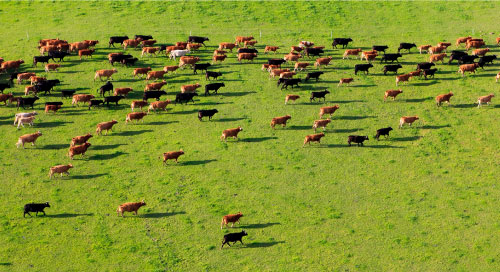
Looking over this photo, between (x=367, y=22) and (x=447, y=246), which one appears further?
(x=367, y=22)

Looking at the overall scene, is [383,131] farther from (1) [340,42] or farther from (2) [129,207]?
(1) [340,42]

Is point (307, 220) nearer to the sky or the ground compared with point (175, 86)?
nearer to the ground

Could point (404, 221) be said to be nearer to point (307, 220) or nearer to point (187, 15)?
point (307, 220)

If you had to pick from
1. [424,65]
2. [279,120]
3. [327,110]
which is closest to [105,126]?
[279,120]

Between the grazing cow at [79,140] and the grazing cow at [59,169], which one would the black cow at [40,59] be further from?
the grazing cow at [59,169]

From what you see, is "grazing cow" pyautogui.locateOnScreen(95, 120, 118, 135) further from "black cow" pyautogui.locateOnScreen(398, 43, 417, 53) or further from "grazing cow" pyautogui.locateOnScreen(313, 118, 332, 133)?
"black cow" pyautogui.locateOnScreen(398, 43, 417, 53)

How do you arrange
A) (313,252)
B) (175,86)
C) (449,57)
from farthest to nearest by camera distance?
(449,57) → (175,86) → (313,252)

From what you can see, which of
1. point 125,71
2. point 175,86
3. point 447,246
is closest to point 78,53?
point 125,71
